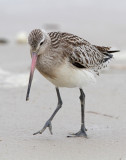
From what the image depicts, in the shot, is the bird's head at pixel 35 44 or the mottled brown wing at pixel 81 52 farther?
the mottled brown wing at pixel 81 52

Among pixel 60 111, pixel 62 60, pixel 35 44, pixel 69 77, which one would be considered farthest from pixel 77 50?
pixel 60 111

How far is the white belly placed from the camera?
25.4 feet

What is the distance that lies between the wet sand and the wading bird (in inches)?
12.8

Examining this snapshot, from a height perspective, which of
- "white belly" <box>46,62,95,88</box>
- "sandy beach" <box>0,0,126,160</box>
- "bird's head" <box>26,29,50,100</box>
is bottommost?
"sandy beach" <box>0,0,126,160</box>

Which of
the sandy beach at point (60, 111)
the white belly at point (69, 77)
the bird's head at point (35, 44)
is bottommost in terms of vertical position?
the sandy beach at point (60, 111)

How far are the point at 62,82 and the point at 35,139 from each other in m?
0.88

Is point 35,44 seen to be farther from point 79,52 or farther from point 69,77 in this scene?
point 79,52

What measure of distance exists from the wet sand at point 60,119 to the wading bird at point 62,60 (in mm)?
324

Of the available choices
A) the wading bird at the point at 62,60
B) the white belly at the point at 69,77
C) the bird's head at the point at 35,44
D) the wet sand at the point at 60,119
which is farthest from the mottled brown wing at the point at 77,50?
the wet sand at the point at 60,119

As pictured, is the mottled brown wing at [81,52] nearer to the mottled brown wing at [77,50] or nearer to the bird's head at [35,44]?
the mottled brown wing at [77,50]

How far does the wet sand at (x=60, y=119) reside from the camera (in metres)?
7.11

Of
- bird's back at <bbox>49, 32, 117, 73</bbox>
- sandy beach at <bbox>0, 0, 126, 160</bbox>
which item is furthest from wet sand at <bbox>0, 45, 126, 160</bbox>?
bird's back at <bbox>49, 32, 117, 73</bbox>

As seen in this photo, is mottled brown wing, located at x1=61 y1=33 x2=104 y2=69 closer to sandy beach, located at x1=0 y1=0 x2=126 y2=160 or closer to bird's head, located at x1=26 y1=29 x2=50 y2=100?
bird's head, located at x1=26 y1=29 x2=50 y2=100

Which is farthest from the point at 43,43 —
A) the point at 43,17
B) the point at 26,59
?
the point at 43,17
